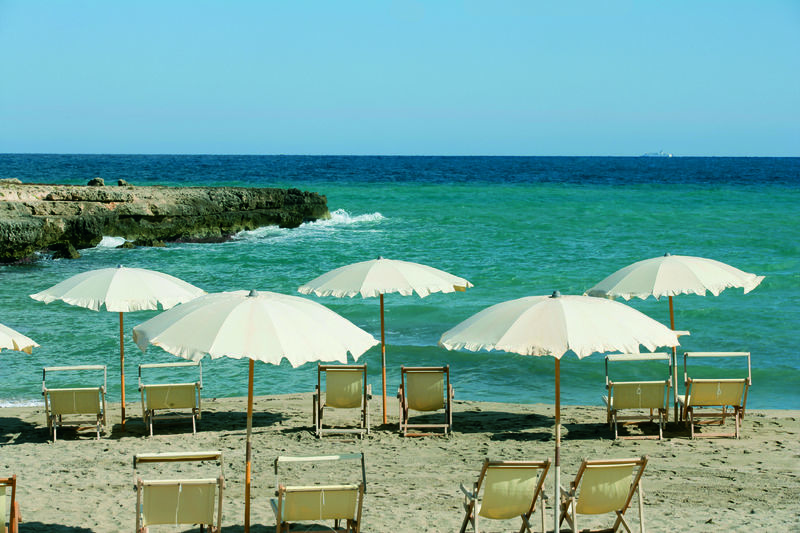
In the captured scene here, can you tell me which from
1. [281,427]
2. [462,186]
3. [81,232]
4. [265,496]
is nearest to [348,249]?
[81,232]

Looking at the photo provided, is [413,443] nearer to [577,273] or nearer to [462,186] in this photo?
[577,273]

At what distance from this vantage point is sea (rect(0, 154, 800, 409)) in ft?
42.7

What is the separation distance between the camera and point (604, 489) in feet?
19.1

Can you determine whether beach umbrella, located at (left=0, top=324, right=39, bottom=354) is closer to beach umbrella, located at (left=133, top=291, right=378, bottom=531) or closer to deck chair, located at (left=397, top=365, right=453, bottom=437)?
beach umbrella, located at (left=133, top=291, right=378, bottom=531)

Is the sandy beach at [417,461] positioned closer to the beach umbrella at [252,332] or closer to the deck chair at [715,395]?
the deck chair at [715,395]

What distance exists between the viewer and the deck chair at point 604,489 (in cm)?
571

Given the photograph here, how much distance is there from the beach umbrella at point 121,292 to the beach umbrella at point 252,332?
9.25ft

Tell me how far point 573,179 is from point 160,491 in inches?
3202

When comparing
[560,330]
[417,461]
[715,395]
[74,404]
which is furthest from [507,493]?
[74,404]

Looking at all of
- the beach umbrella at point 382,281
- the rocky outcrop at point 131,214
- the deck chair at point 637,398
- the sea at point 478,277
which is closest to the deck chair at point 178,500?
the beach umbrella at point 382,281

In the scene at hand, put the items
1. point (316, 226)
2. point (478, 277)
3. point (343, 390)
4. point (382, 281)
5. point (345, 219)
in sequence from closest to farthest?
point (382, 281) < point (343, 390) < point (478, 277) < point (316, 226) < point (345, 219)

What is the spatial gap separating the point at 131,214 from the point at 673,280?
25.7 m

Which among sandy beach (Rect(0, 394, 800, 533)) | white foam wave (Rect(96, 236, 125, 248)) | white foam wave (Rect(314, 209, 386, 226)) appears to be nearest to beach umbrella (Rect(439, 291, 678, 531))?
sandy beach (Rect(0, 394, 800, 533))

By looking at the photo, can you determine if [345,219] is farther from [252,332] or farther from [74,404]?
[252,332]
